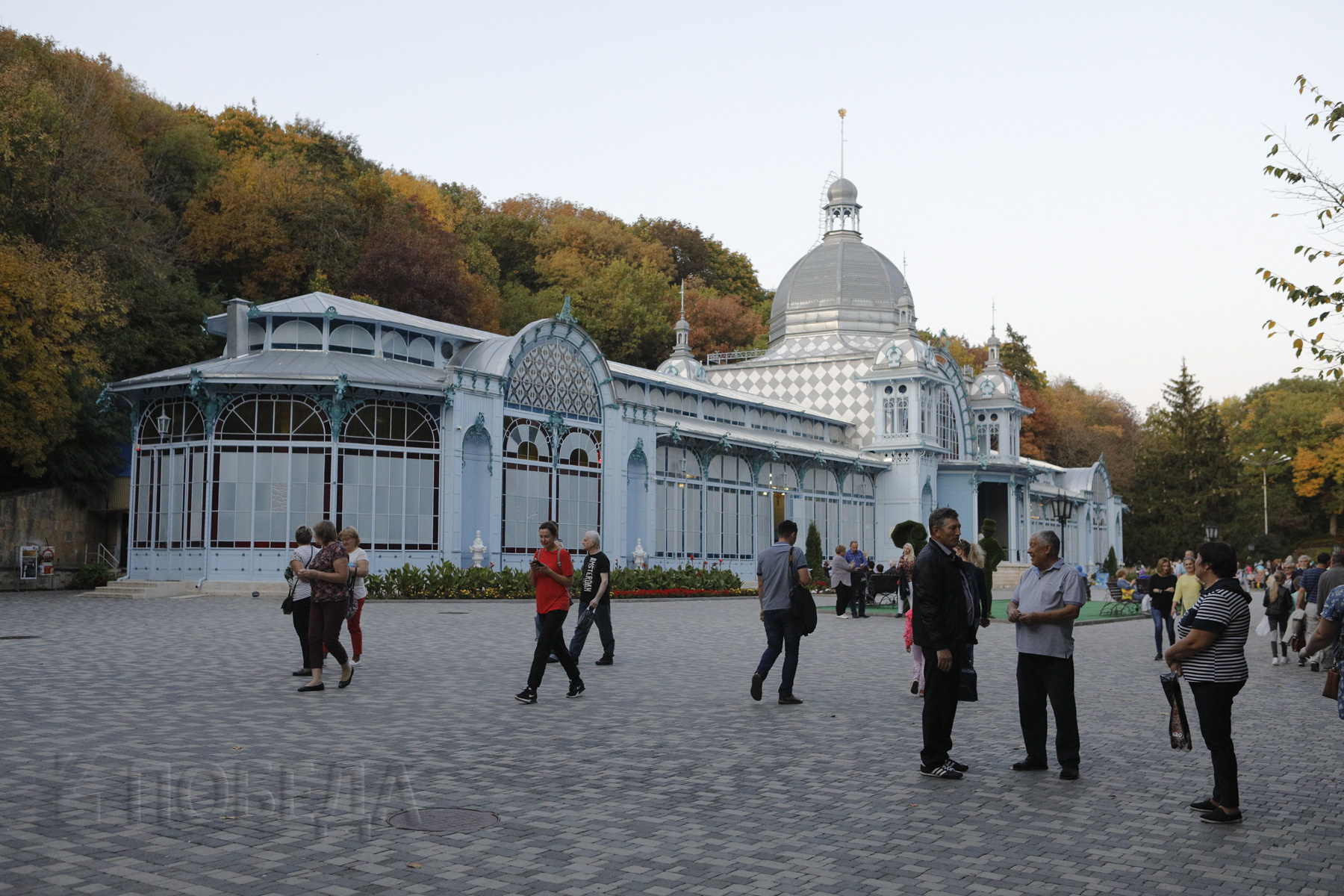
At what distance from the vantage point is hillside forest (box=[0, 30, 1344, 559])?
35500 mm

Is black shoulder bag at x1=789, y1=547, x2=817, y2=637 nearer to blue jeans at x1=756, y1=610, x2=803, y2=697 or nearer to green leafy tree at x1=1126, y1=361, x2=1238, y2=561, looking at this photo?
Result: blue jeans at x1=756, y1=610, x2=803, y2=697

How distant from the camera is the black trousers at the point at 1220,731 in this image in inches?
289

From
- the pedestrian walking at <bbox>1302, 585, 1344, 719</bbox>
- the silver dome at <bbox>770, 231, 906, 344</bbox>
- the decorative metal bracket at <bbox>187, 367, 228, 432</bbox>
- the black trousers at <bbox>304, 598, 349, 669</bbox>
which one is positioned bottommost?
the black trousers at <bbox>304, 598, 349, 669</bbox>

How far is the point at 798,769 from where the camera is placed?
871cm

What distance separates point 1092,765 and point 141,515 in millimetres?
29710

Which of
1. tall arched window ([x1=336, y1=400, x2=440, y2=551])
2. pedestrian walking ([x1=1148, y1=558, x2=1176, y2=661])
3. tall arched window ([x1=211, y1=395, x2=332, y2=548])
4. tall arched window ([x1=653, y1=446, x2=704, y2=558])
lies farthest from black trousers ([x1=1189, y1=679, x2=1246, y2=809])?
tall arched window ([x1=653, y1=446, x2=704, y2=558])

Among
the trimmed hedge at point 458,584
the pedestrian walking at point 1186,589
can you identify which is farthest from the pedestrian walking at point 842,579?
the pedestrian walking at point 1186,589

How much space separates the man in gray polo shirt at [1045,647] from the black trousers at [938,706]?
0.51 meters

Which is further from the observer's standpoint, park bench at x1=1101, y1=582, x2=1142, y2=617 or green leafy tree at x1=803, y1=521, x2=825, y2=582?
green leafy tree at x1=803, y1=521, x2=825, y2=582

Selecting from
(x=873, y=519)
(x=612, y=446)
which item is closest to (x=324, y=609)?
(x=612, y=446)

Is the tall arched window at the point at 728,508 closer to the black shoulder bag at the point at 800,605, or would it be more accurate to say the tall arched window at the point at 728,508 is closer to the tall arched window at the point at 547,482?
the tall arched window at the point at 547,482

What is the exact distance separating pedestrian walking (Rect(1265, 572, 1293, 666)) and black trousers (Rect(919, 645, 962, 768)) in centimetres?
1214

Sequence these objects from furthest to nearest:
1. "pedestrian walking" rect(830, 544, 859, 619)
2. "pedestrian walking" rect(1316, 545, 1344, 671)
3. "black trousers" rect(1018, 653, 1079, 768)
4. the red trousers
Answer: "pedestrian walking" rect(830, 544, 859, 619) → "pedestrian walking" rect(1316, 545, 1344, 671) → the red trousers → "black trousers" rect(1018, 653, 1079, 768)

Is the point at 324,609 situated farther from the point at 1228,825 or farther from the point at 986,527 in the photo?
the point at 986,527
